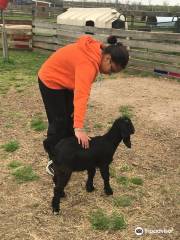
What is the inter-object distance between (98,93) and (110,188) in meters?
4.86

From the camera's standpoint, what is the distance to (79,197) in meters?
4.95

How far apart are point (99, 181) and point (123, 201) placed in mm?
575

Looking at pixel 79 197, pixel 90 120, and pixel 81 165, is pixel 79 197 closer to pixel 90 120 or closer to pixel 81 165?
Answer: pixel 81 165

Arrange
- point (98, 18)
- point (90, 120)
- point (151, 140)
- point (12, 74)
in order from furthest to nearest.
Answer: point (98, 18)
point (12, 74)
point (90, 120)
point (151, 140)

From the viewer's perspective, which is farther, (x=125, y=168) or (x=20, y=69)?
(x=20, y=69)

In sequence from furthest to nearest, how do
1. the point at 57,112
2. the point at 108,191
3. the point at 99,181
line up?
the point at 99,181, the point at 108,191, the point at 57,112

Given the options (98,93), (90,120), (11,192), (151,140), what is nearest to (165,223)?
(11,192)

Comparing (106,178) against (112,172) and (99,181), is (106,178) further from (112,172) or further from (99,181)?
(112,172)

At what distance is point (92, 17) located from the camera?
18734 mm

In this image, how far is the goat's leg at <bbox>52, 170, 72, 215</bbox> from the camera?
4414 mm

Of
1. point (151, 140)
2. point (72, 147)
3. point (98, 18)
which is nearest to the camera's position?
point (72, 147)

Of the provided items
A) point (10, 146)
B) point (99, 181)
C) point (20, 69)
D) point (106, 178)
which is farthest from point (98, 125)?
point (20, 69)

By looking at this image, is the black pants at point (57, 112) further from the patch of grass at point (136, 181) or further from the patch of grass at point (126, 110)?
the patch of grass at point (126, 110)

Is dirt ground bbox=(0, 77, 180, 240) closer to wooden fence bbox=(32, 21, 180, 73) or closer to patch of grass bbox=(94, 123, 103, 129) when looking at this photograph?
patch of grass bbox=(94, 123, 103, 129)
